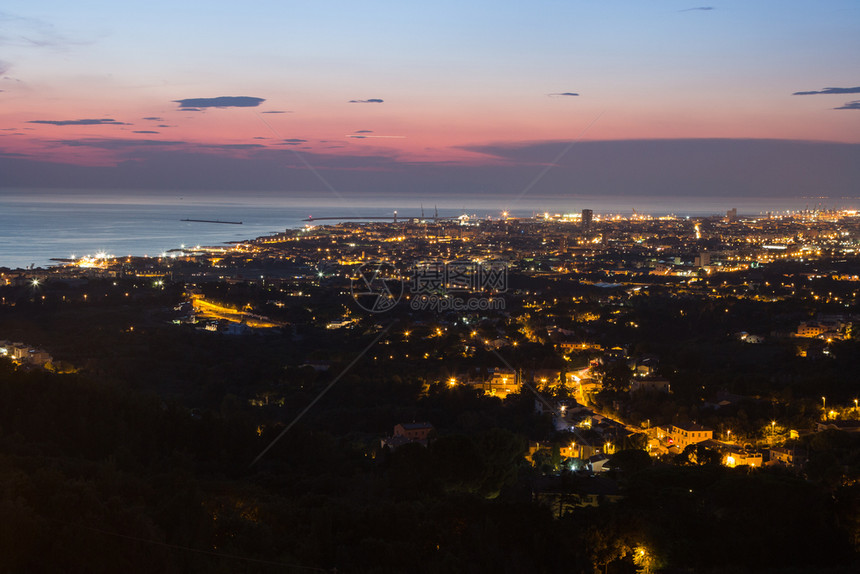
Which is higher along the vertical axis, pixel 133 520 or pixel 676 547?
pixel 133 520

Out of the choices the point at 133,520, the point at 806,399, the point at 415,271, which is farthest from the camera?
the point at 415,271

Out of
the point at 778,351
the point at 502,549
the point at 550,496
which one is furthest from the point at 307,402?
the point at 778,351

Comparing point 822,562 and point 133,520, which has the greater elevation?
point 133,520

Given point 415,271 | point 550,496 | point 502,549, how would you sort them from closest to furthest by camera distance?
1. point 502,549
2. point 550,496
3. point 415,271

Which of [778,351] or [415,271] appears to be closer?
[778,351]

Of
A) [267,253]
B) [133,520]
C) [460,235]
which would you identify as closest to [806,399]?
[133,520]

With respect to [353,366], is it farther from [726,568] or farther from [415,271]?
[415,271]

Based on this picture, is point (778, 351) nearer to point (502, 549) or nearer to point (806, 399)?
point (806, 399)

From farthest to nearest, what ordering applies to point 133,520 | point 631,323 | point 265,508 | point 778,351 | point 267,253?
point 267,253 < point 631,323 < point 778,351 < point 265,508 < point 133,520

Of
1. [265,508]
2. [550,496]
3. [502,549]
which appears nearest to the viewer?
[502,549]
